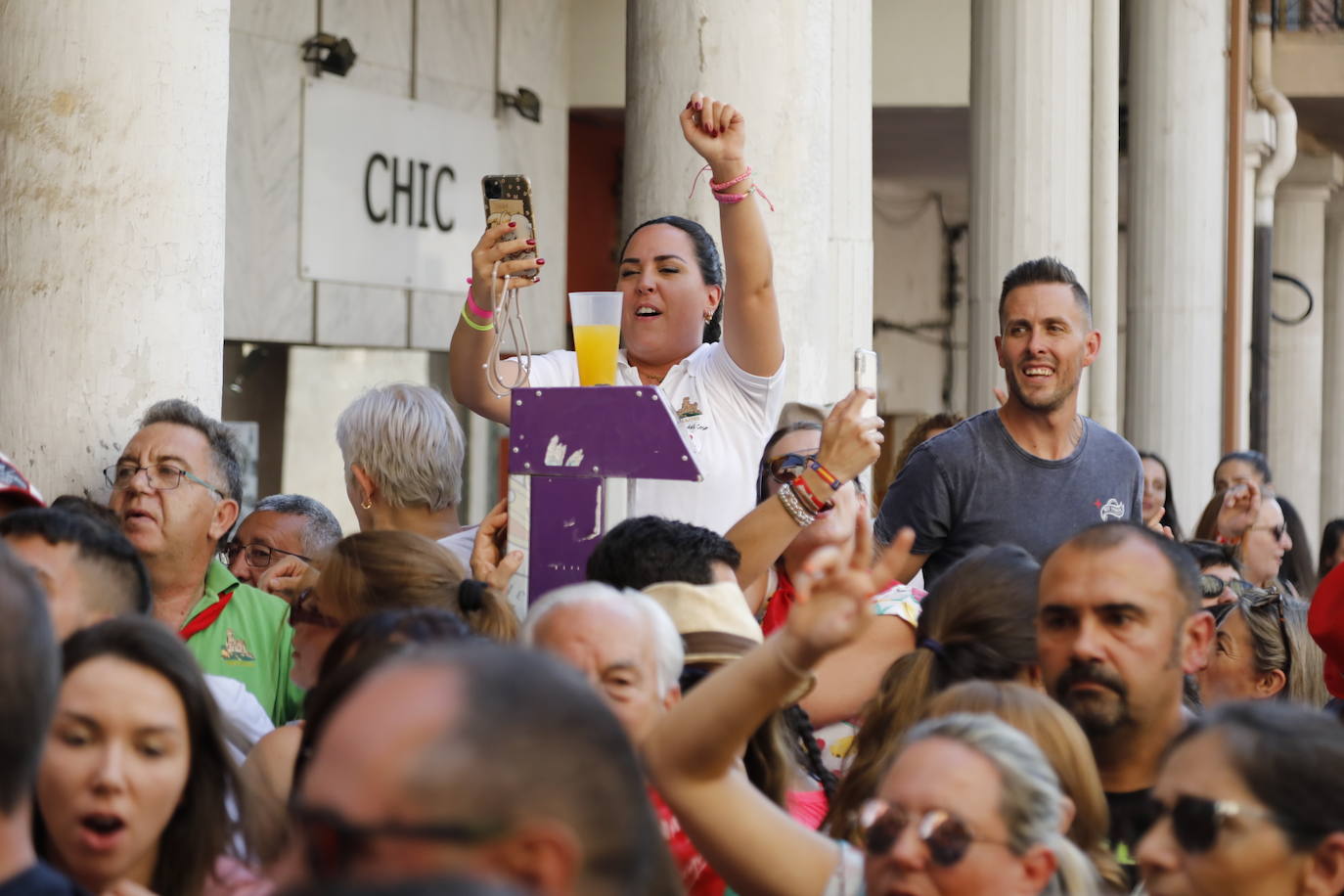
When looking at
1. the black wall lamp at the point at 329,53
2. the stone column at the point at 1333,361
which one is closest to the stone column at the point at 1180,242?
the black wall lamp at the point at 329,53

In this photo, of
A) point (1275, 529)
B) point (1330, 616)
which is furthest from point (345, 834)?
point (1275, 529)

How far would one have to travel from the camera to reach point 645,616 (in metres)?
2.81

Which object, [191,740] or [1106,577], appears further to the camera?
[1106,577]

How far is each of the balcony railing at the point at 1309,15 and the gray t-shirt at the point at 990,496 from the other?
11.2 metres

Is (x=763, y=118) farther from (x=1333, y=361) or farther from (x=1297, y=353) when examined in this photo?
(x=1333, y=361)

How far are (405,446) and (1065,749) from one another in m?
2.04

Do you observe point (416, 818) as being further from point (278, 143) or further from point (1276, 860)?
point (278, 143)

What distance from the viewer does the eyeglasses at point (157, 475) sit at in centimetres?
416

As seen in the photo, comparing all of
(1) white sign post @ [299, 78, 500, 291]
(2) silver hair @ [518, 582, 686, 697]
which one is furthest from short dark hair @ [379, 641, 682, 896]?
(1) white sign post @ [299, 78, 500, 291]

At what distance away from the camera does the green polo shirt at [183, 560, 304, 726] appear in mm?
4035

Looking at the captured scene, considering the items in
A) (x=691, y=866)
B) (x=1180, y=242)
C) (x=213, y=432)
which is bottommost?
(x=691, y=866)

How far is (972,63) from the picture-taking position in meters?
10.6

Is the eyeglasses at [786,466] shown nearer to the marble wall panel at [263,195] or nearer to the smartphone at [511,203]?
the smartphone at [511,203]

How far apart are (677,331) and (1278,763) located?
2168mm
